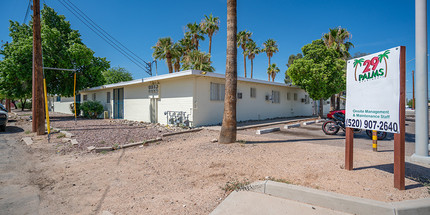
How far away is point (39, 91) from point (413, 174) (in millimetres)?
13981

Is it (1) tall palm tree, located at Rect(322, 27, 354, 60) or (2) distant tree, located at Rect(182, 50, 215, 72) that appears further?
(2) distant tree, located at Rect(182, 50, 215, 72)

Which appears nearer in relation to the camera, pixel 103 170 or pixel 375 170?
pixel 375 170

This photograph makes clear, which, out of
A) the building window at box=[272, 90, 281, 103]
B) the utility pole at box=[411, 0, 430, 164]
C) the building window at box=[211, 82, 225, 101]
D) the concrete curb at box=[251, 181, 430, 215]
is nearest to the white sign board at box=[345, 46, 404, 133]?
the concrete curb at box=[251, 181, 430, 215]

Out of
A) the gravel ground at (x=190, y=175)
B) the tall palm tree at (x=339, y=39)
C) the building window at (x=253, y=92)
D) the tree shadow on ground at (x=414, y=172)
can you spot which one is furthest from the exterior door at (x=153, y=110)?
the tall palm tree at (x=339, y=39)

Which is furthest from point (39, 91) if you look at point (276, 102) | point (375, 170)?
point (276, 102)

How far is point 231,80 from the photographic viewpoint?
6570mm

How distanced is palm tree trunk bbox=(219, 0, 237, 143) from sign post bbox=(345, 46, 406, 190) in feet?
10.4

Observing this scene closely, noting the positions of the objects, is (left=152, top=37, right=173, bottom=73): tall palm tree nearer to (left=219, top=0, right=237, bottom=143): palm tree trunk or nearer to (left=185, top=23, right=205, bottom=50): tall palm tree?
(left=185, top=23, right=205, bottom=50): tall palm tree

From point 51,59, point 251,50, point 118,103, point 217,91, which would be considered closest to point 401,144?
point 217,91

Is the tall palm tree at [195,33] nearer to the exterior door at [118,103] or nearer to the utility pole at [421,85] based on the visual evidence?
the exterior door at [118,103]

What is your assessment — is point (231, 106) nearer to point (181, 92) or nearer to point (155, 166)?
point (155, 166)

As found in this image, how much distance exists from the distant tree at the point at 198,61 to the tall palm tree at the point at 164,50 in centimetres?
350

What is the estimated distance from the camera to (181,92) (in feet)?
39.1

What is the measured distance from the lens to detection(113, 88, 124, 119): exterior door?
694 inches
